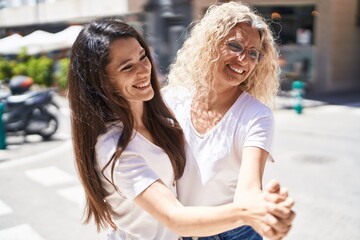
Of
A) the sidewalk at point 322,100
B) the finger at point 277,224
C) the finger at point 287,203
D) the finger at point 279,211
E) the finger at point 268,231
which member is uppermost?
the finger at point 287,203

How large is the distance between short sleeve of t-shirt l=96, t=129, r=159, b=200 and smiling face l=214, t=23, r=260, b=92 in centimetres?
59

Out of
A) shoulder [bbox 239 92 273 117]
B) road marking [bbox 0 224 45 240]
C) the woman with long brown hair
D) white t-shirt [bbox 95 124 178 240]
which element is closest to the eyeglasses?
shoulder [bbox 239 92 273 117]

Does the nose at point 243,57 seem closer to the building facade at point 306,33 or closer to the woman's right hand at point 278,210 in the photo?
the woman's right hand at point 278,210

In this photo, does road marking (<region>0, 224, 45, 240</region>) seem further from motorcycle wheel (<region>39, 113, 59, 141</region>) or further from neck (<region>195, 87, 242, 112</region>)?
motorcycle wheel (<region>39, 113, 59, 141</region>)

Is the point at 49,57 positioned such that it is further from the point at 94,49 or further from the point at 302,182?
the point at 94,49

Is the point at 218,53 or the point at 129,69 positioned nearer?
the point at 129,69

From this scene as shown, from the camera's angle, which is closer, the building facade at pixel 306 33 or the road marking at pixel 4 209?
the road marking at pixel 4 209

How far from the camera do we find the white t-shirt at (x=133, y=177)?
141 cm

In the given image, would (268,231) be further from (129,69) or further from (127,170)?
(129,69)

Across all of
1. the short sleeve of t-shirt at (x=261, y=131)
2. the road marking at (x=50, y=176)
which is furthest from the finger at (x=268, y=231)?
the road marking at (x=50, y=176)

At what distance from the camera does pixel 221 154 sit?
1702mm

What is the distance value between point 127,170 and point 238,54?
69cm

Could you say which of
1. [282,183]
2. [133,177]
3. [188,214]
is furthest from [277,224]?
[282,183]

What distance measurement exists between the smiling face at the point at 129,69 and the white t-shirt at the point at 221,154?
0.33 m
